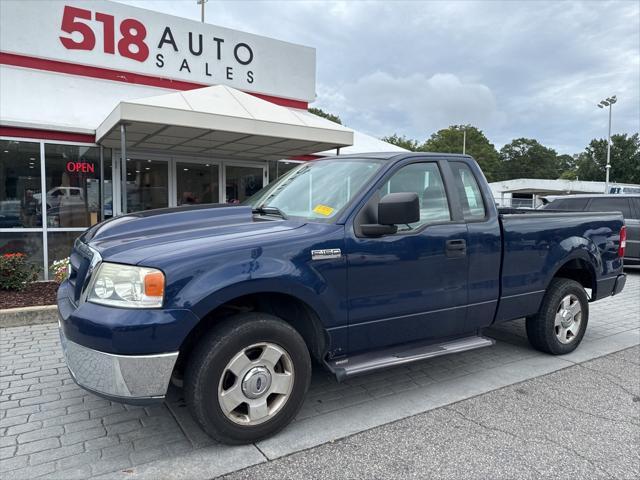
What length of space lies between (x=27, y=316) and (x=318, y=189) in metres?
4.36

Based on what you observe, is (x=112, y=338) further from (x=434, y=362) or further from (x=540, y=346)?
(x=540, y=346)

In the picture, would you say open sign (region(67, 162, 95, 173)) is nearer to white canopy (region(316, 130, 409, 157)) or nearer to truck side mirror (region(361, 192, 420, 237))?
white canopy (region(316, 130, 409, 157))

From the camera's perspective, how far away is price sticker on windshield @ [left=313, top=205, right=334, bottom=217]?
3.51 meters

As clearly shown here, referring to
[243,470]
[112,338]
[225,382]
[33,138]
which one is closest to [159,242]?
[112,338]

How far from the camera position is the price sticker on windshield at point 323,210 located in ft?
11.5

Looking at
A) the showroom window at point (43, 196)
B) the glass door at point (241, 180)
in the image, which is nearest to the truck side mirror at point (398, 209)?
the showroom window at point (43, 196)

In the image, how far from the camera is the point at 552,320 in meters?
4.73

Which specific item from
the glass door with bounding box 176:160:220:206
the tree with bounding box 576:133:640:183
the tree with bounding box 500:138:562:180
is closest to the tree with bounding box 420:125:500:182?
the tree with bounding box 500:138:562:180

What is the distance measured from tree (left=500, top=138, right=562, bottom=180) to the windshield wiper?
99641mm

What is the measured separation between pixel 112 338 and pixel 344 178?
2090mm

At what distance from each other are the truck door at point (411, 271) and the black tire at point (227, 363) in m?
0.50

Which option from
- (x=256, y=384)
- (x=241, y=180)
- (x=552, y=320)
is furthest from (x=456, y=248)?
(x=241, y=180)

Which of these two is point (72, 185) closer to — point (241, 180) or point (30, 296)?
point (30, 296)

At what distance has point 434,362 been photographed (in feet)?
15.6
